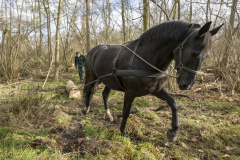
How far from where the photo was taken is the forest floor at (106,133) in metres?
2.22

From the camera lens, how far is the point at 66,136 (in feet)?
9.09

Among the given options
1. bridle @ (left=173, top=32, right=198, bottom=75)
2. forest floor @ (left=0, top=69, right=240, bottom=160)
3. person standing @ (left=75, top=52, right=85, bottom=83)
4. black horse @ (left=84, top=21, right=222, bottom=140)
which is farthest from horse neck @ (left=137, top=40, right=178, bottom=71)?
person standing @ (left=75, top=52, right=85, bottom=83)

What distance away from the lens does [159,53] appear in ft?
7.70

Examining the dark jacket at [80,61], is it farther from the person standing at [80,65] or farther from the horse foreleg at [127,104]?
the horse foreleg at [127,104]

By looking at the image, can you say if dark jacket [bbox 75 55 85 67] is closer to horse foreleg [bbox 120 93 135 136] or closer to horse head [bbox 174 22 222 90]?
horse foreleg [bbox 120 93 135 136]

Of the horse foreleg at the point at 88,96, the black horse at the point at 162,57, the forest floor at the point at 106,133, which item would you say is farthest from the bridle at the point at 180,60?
the horse foreleg at the point at 88,96

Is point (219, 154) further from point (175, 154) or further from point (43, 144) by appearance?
point (43, 144)

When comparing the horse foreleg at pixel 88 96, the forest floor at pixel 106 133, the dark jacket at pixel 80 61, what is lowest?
the forest floor at pixel 106 133

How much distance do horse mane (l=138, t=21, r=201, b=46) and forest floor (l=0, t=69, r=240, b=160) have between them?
5.61 feet

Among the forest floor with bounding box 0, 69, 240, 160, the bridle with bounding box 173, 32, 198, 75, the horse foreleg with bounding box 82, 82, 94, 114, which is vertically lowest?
the forest floor with bounding box 0, 69, 240, 160

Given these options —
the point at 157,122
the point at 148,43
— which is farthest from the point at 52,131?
the point at 148,43

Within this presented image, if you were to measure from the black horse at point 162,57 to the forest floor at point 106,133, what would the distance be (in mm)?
354

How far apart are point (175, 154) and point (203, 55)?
4.93 feet

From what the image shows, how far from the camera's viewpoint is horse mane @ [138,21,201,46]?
6.76 ft
